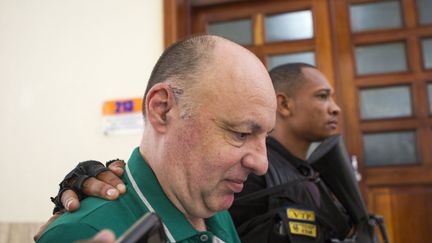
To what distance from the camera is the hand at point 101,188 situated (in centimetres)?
69

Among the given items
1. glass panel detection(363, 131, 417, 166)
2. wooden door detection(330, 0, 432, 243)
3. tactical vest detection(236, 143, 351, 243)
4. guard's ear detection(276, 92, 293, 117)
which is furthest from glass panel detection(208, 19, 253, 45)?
tactical vest detection(236, 143, 351, 243)

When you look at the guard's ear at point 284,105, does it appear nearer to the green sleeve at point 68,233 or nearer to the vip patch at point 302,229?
the vip patch at point 302,229

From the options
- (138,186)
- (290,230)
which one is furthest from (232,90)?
(290,230)

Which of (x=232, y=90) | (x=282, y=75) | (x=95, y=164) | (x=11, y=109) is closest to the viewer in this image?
(x=232, y=90)


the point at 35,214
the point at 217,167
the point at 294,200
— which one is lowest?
the point at 35,214

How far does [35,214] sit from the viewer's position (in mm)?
2184

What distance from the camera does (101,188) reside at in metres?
0.71

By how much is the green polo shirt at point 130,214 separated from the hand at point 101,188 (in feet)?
0.03

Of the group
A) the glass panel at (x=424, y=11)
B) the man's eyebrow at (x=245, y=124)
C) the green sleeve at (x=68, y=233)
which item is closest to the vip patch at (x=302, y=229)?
the man's eyebrow at (x=245, y=124)

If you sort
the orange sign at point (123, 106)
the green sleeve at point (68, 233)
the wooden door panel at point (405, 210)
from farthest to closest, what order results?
the orange sign at point (123, 106), the wooden door panel at point (405, 210), the green sleeve at point (68, 233)

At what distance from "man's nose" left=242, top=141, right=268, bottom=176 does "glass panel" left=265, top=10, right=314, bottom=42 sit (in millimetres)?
1592

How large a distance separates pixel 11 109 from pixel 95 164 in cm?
179

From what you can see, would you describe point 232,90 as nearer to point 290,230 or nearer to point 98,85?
point 290,230

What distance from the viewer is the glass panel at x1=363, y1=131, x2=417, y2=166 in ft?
6.56
